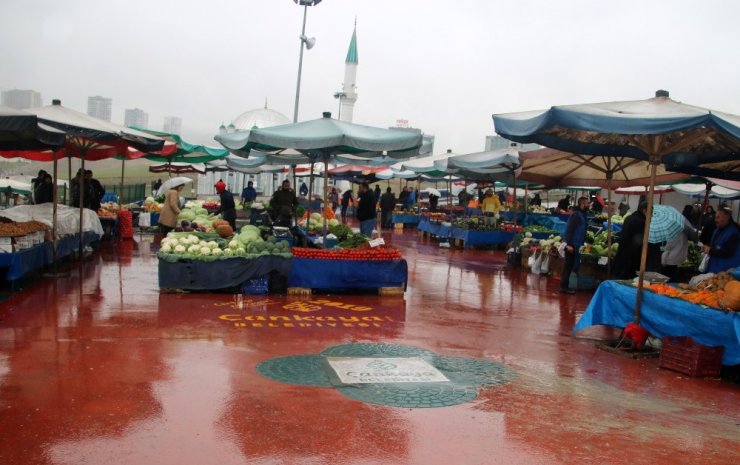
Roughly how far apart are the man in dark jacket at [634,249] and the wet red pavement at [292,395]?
6.56 feet

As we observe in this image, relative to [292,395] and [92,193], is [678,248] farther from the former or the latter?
[92,193]

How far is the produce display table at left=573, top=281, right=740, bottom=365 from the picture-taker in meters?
7.37

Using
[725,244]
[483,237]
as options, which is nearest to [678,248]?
[725,244]

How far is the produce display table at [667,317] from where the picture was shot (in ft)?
24.2

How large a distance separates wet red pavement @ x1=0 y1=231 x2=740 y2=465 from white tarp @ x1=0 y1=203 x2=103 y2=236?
306cm

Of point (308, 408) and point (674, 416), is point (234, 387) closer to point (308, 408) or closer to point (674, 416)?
point (308, 408)

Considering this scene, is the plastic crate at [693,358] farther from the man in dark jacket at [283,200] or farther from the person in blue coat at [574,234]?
the man in dark jacket at [283,200]

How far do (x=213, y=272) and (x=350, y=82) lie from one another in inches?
2388

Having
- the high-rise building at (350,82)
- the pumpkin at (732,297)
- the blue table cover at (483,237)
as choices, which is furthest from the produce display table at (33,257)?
the high-rise building at (350,82)

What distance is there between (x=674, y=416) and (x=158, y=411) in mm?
4694

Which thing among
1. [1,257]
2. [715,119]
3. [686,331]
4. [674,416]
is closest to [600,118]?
[715,119]

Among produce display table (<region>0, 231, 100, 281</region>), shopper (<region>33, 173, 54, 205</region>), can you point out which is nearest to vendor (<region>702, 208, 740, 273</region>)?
produce display table (<region>0, 231, 100, 281</region>)

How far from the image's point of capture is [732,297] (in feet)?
23.8

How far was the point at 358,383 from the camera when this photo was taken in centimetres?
648
